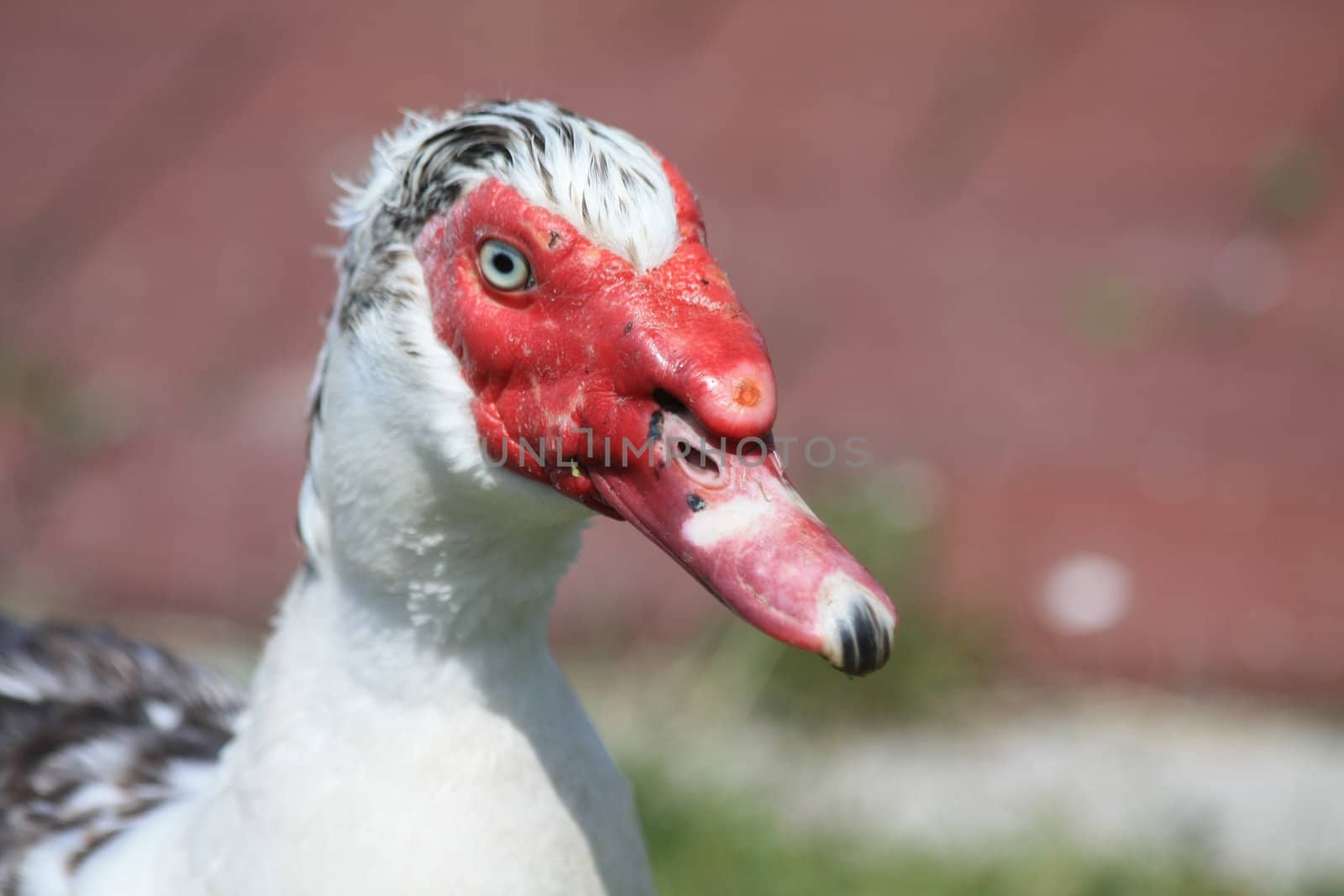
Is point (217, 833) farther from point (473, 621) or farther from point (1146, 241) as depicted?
point (1146, 241)

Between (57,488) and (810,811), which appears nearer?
(810,811)

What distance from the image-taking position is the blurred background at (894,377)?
3.03 metres

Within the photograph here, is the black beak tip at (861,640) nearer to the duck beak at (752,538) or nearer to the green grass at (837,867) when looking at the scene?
the duck beak at (752,538)

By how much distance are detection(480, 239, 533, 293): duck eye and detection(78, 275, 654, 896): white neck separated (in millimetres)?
89

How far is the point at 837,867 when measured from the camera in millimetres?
2754

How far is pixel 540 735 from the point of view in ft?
5.05

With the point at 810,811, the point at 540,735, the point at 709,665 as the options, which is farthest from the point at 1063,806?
the point at 540,735

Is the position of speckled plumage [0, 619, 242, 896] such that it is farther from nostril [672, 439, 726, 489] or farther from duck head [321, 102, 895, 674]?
nostril [672, 439, 726, 489]

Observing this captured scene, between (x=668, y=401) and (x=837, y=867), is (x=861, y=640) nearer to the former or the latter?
(x=668, y=401)

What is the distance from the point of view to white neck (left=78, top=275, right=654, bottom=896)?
144cm

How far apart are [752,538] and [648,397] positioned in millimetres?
161

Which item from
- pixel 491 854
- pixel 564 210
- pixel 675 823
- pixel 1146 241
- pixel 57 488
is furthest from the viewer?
pixel 1146 241

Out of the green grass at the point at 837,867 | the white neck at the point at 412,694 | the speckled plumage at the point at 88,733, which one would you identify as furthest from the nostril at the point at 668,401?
the green grass at the point at 837,867

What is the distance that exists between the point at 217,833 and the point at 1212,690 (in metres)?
2.39
